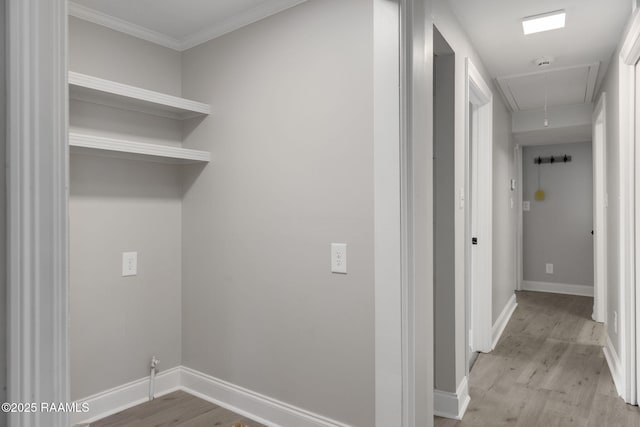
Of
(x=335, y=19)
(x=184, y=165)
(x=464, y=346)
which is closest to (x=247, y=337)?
(x=184, y=165)

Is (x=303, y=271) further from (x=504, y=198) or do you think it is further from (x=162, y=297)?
(x=504, y=198)

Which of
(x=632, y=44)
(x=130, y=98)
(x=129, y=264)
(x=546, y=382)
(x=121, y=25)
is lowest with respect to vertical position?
(x=546, y=382)

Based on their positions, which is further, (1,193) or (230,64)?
(230,64)

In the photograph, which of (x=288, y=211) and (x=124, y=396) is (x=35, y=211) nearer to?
(x=288, y=211)

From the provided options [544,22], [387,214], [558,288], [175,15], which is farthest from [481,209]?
[558,288]

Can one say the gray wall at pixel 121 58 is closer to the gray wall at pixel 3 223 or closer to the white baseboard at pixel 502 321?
the gray wall at pixel 3 223

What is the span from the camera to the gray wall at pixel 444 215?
2496 mm

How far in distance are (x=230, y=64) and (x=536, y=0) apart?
1784 mm

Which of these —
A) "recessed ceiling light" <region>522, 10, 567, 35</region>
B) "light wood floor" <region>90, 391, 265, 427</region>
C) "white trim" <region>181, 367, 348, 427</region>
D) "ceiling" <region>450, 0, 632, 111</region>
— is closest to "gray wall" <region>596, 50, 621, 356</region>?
"ceiling" <region>450, 0, 632, 111</region>

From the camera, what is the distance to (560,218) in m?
6.11

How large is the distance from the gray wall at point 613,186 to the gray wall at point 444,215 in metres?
1.24

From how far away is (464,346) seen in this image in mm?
2725

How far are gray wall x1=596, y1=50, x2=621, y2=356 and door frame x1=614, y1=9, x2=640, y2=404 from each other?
195 mm

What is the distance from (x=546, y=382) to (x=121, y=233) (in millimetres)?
3024
